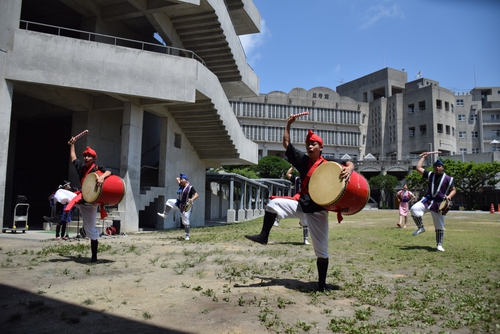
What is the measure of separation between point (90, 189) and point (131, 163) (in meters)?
9.98

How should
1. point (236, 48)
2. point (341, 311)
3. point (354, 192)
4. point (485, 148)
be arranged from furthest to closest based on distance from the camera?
point (485, 148) < point (236, 48) < point (354, 192) < point (341, 311)

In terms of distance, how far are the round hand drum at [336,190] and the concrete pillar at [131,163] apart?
12755 millimetres

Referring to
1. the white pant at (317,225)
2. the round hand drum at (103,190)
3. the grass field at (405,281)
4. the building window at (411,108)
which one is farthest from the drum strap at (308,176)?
the building window at (411,108)

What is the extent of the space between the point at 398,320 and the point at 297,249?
5.72m

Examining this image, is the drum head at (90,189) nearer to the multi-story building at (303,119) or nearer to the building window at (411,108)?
the multi-story building at (303,119)

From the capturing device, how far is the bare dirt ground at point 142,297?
4.02m

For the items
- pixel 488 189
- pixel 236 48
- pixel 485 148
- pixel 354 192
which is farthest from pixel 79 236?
pixel 485 148

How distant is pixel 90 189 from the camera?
7.58 meters

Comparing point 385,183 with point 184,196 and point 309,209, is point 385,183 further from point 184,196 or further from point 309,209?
point 309,209

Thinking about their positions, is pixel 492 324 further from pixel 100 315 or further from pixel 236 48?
pixel 236 48

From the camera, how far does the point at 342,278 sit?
251 inches

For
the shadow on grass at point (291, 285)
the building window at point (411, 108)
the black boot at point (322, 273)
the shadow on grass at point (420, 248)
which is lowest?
the shadow on grass at point (291, 285)

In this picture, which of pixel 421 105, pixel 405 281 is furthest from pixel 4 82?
pixel 421 105

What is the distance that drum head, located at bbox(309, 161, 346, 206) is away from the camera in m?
5.27
